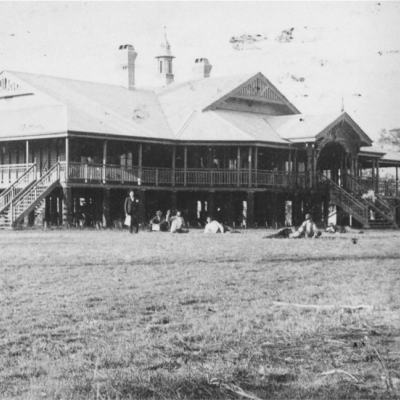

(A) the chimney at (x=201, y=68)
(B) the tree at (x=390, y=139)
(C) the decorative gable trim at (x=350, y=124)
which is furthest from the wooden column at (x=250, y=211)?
(B) the tree at (x=390, y=139)

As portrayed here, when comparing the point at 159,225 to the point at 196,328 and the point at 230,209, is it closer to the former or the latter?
the point at 230,209

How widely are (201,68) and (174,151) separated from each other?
12.8 meters

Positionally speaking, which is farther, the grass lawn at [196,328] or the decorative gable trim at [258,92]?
the decorative gable trim at [258,92]

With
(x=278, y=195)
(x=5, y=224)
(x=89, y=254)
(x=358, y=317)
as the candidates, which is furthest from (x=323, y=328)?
(x=278, y=195)

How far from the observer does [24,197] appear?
109 feet

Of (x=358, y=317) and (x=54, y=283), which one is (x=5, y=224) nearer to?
(x=54, y=283)

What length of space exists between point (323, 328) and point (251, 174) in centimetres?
2898

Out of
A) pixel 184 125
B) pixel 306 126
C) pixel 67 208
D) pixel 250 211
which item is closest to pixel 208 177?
pixel 250 211

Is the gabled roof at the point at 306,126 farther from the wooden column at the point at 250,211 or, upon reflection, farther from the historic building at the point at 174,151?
the wooden column at the point at 250,211

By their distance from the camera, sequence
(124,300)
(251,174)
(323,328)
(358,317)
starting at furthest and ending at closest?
1. (251,174)
2. (124,300)
3. (358,317)
4. (323,328)

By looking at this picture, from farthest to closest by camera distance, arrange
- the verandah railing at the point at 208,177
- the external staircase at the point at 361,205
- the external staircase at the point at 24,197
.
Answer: the external staircase at the point at 361,205 → the verandah railing at the point at 208,177 → the external staircase at the point at 24,197

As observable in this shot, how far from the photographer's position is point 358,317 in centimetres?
1066

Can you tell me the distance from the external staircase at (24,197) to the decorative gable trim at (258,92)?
10.4m

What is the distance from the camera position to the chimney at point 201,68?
166ft
